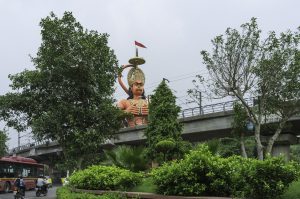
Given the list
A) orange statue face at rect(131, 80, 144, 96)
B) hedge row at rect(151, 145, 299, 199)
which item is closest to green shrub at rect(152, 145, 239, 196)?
hedge row at rect(151, 145, 299, 199)

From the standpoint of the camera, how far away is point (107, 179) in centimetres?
1316

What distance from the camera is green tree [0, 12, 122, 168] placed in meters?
20.6

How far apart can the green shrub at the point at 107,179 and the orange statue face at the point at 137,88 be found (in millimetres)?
34220

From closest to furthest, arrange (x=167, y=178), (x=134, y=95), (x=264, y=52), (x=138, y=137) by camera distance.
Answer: (x=167, y=178)
(x=264, y=52)
(x=138, y=137)
(x=134, y=95)

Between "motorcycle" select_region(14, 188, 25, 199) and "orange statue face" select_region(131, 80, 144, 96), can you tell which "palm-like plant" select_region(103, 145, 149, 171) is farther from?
"orange statue face" select_region(131, 80, 144, 96)

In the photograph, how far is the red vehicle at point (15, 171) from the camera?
3656cm

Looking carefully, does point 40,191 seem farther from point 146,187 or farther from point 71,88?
point 146,187

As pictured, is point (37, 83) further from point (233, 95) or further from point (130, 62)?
point (130, 62)

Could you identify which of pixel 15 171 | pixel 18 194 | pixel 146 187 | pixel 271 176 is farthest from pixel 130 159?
pixel 15 171

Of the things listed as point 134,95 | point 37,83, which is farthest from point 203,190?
point 134,95

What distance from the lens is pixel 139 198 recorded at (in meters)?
10.7

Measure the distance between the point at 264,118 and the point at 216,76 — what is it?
18.9 feet

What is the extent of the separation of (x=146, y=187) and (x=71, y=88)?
1020 centimetres

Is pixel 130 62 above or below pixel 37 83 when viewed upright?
above
